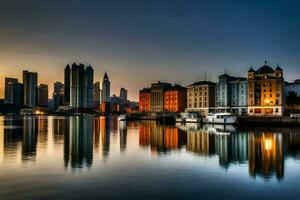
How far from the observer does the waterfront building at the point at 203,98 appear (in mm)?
186750

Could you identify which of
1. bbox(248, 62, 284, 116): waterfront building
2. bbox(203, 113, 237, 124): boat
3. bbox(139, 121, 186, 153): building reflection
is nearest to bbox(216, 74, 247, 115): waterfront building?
bbox(248, 62, 284, 116): waterfront building

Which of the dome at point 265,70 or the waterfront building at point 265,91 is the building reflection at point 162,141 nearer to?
the waterfront building at point 265,91

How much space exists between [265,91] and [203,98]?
44.0m

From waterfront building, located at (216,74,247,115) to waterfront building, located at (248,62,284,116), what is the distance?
26.2 feet

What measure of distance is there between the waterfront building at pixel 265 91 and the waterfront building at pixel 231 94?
26.2ft

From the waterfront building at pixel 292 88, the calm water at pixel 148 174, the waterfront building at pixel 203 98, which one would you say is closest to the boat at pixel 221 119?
the waterfront building at pixel 203 98

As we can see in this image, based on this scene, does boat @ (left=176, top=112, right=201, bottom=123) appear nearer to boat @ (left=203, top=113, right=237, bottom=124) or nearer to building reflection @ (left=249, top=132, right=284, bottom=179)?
boat @ (left=203, top=113, right=237, bottom=124)

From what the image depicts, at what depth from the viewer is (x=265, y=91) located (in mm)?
152375

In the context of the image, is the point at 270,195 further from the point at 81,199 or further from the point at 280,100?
the point at 280,100

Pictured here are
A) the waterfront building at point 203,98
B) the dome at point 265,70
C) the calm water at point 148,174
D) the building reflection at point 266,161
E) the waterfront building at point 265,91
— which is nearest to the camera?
the calm water at point 148,174

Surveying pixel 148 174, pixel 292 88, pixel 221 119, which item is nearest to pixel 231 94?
pixel 292 88

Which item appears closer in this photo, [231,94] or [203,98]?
[231,94]

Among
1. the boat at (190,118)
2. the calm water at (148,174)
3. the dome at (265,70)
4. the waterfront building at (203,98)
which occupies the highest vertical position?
the dome at (265,70)

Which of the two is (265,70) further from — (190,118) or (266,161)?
(266,161)
